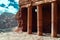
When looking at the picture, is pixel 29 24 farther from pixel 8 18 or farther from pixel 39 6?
pixel 8 18

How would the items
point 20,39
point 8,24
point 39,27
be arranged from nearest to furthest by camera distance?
point 20,39
point 39,27
point 8,24

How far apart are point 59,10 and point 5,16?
1664 cm

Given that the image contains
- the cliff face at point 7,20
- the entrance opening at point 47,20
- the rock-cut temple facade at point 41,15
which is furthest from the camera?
the cliff face at point 7,20

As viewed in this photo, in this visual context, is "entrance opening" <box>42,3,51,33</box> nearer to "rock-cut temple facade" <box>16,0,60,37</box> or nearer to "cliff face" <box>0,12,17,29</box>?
"rock-cut temple facade" <box>16,0,60,37</box>

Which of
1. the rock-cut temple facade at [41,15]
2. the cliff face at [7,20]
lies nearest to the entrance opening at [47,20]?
the rock-cut temple facade at [41,15]

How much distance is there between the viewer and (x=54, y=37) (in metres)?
18.6

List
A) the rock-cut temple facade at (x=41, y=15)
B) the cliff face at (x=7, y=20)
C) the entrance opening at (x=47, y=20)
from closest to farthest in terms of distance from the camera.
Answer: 1. the rock-cut temple facade at (x=41, y=15)
2. the entrance opening at (x=47, y=20)
3. the cliff face at (x=7, y=20)

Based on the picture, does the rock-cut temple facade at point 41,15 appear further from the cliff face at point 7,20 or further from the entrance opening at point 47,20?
the cliff face at point 7,20

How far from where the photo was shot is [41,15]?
69.2 feet

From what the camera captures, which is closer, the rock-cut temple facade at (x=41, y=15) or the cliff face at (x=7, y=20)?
the rock-cut temple facade at (x=41, y=15)

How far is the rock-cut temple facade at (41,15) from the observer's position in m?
19.5

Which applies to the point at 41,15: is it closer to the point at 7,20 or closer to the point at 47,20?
the point at 47,20

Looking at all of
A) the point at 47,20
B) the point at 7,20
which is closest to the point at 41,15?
the point at 47,20

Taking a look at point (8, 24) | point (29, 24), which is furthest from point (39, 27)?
point (8, 24)
